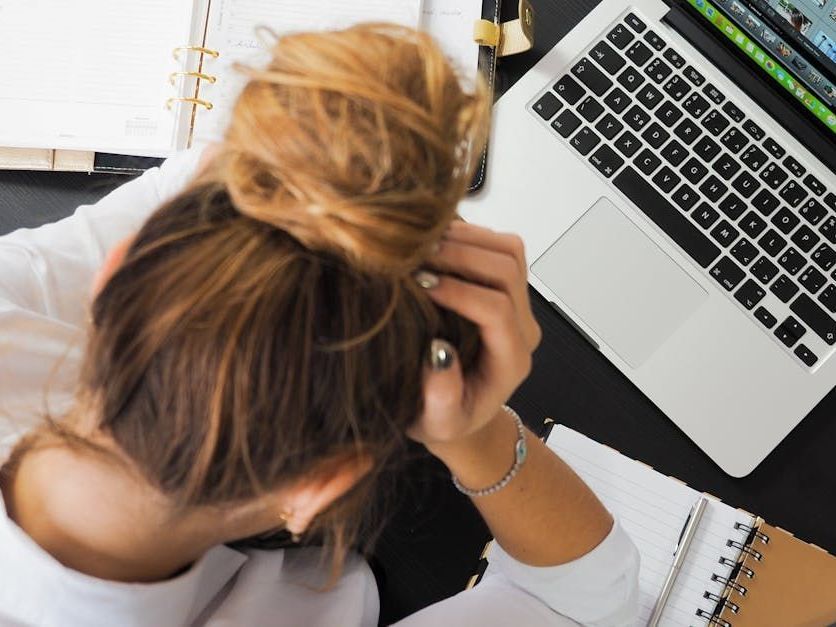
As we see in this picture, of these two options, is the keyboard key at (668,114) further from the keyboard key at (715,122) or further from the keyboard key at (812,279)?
the keyboard key at (812,279)

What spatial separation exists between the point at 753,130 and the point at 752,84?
0.14 feet

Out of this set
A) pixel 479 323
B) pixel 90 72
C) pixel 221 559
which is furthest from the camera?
pixel 90 72

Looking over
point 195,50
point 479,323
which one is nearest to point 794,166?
point 479,323

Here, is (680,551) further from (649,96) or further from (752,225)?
(649,96)

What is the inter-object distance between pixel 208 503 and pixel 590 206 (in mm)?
452

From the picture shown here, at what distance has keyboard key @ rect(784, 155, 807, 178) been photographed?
2.22 feet

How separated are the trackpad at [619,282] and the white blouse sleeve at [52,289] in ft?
1.11

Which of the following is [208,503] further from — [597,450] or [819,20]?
[819,20]

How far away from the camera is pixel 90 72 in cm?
65

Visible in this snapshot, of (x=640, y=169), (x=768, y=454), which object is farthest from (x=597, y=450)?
(x=640, y=169)

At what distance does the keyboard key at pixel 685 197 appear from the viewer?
67cm

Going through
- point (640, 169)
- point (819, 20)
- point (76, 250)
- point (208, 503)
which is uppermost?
point (819, 20)

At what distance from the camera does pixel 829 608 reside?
0.62 meters

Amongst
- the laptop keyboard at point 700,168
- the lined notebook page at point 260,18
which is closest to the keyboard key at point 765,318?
the laptop keyboard at point 700,168
